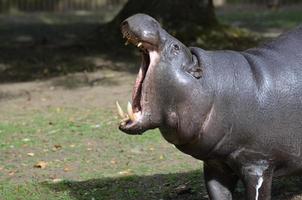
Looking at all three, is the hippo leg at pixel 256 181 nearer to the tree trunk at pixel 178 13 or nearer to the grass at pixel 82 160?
the grass at pixel 82 160

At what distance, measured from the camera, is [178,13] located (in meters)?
11.8

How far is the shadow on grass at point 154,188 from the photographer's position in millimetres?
5148

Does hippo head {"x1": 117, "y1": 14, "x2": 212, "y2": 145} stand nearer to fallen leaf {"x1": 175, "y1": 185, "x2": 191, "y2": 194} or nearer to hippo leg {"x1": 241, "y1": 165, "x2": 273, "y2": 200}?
hippo leg {"x1": 241, "y1": 165, "x2": 273, "y2": 200}

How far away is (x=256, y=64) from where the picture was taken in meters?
4.02

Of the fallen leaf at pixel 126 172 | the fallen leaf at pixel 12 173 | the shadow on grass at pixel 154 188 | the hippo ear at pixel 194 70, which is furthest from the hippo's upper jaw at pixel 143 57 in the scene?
the fallen leaf at pixel 12 173

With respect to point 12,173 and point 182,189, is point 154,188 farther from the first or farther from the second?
point 12,173

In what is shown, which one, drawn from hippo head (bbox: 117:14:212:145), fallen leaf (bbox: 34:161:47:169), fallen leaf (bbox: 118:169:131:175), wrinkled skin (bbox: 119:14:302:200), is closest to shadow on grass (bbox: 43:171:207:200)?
fallen leaf (bbox: 118:169:131:175)

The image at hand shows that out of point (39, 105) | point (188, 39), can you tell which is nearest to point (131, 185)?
point (39, 105)

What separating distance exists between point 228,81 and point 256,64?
0.22m

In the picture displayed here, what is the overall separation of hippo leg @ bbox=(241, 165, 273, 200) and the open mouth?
0.68m

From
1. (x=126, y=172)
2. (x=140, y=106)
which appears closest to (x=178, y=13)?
(x=126, y=172)

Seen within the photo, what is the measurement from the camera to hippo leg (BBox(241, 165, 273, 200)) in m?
3.94

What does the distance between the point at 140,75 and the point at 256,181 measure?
855 millimetres

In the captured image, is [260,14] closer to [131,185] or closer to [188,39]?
[188,39]
